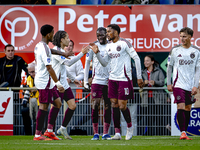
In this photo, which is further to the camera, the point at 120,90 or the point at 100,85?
the point at 100,85

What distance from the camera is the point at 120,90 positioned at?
7.98 meters

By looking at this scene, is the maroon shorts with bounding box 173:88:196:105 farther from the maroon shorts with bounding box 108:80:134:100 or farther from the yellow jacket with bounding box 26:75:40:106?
the yellow jacket with bounding box 26:75:40:106

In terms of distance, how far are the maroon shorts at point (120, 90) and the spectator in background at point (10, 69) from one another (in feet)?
11.9

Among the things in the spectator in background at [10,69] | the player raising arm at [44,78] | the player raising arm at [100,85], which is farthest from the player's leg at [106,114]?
the spectator in background at [10,69]

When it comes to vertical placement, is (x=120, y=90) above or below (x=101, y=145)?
above

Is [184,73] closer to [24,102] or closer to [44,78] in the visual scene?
[44,78]

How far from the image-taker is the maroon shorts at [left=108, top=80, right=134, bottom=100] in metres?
7.96

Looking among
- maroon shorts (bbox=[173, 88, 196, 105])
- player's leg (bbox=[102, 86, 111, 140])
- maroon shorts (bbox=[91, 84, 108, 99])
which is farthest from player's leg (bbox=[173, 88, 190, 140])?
maroon shorts (bbox=[91, 84, 108, 99])

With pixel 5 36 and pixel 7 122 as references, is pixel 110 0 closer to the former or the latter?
pixel 5 36

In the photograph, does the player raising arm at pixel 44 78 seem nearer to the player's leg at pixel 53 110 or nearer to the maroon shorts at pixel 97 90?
the player's leg at pixel 53 110

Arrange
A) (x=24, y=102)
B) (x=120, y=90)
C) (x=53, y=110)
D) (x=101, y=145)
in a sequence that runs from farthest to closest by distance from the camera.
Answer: (x=24, y=102) → (x=53, y=110) → (x=120, y=90) → (x=101, y=145)

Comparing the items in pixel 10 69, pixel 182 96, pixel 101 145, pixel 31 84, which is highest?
pixel 10 69

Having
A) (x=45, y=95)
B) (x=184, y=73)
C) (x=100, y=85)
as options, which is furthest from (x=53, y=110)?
→ (x=184, y=73)

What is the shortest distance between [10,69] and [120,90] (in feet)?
13.3
